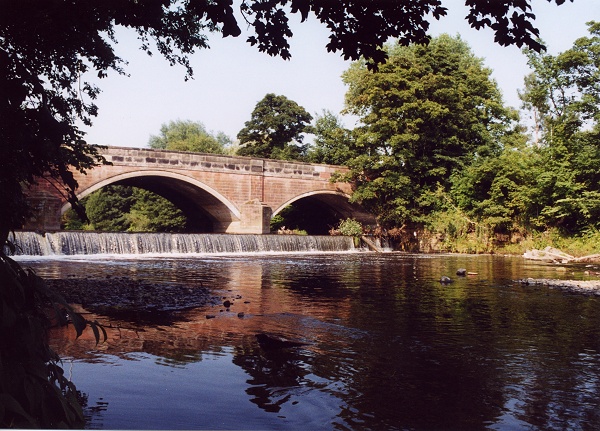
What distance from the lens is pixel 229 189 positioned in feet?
97.5

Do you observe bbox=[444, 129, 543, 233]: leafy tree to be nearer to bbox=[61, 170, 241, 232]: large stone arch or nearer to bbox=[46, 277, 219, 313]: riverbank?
bbox=[61, 170, 241, 232]: large stone arch

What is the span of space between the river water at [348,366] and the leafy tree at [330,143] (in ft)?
78.2

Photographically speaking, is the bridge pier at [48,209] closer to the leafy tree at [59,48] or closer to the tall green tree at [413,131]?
the tall green tree at [413,131]

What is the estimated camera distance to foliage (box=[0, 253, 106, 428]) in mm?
2027

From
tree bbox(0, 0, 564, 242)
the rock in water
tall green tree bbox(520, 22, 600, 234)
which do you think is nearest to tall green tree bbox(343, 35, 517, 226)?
tall green tree bbox(520, 22, 600, 234)

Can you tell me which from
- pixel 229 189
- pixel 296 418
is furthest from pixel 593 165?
pixel 296 418

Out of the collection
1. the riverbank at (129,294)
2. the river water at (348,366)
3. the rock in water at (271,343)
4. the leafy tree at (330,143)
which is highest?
the leafy tree at (330,143)

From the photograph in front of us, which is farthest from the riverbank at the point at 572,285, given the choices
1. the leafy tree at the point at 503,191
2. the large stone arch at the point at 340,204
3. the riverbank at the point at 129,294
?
the large stone arch at the point at 340,204

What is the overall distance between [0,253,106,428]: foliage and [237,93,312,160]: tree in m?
38.8

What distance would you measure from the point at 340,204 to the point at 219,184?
883cm

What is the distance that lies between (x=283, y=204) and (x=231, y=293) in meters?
21.7

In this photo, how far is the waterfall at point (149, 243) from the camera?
1912 cm

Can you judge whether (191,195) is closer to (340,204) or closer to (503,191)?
(340,204)

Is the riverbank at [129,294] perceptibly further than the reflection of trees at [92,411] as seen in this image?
Yes
